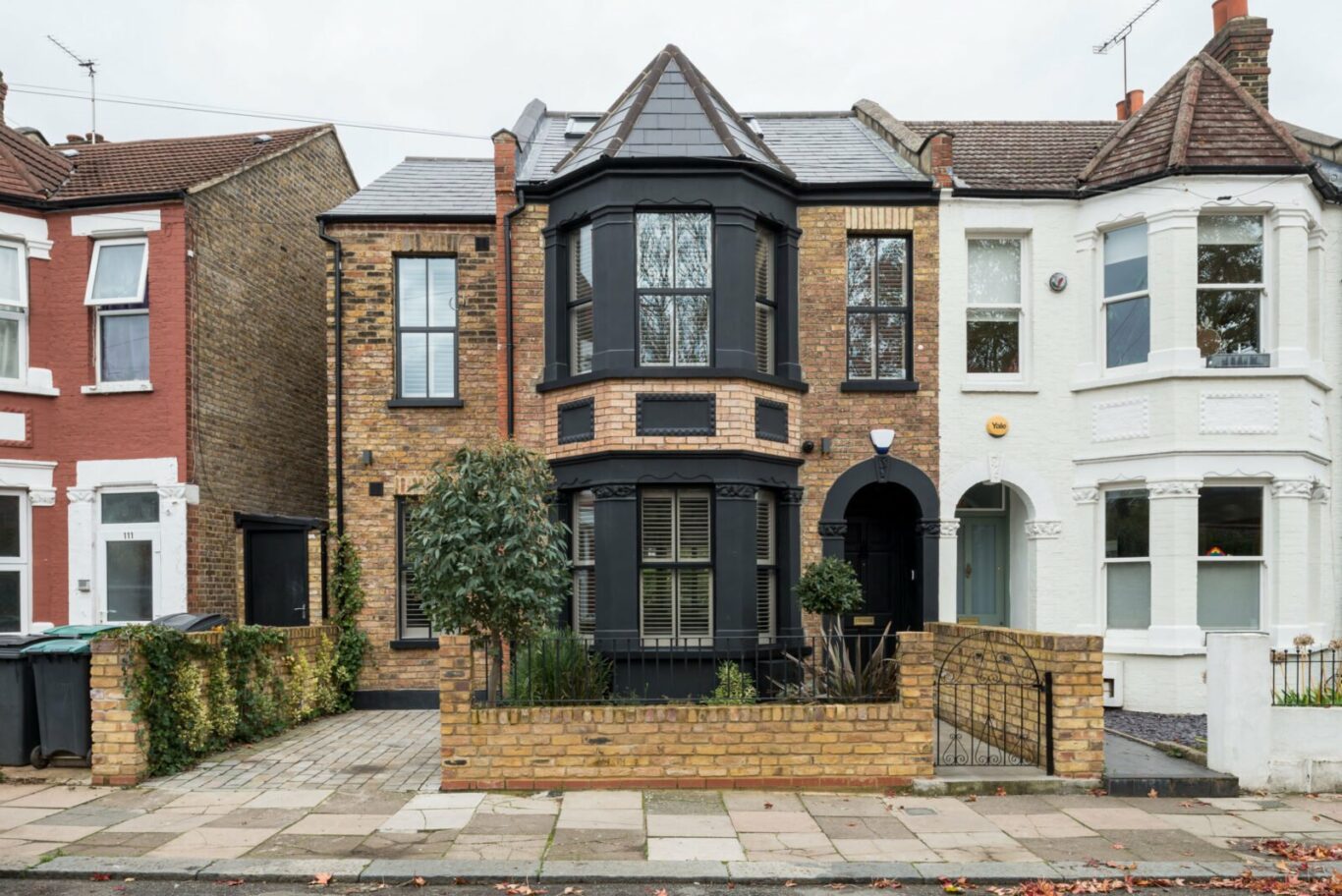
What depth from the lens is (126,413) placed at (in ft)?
39.1

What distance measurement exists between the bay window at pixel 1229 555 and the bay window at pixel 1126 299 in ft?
6.05

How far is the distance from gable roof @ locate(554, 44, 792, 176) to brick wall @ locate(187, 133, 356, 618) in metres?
4.84

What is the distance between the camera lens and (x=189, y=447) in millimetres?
11820

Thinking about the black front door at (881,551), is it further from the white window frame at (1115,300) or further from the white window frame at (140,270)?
the white window frame at (140,270)

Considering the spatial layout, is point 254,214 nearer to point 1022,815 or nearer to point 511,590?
point 511,590

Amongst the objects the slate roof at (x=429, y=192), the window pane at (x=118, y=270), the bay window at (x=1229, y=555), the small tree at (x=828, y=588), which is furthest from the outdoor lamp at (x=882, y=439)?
A: the window pane at (x=118, y=270)

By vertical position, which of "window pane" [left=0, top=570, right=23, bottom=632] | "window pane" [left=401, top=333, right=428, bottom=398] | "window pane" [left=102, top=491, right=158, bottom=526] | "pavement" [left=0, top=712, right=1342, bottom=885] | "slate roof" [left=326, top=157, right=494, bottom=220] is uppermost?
"slate roof" [left=326, top=157, right=494, bottom=220]

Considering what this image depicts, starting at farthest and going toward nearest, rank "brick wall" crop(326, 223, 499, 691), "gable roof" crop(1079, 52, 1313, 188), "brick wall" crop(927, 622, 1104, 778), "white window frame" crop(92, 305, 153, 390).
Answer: "brick wall" crop(326, 223, 499, 691)
"white window frame" crop(92, 305, 153, 390)
"gable roof" crop(1079, 52, 1313, 188)
"brick wall" crop(927, 622, 1104, 778)

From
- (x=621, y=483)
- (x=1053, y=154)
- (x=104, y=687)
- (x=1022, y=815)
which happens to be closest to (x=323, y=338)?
(x=621, y=483)

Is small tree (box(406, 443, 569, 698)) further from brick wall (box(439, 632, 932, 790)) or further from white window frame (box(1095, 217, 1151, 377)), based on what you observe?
white window frame (box(1095, 217, 1151, 377))

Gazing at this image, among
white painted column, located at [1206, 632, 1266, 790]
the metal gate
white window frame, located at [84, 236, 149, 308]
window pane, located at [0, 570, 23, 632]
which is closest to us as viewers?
white painted column, located at [1206, 632, 1266, 790]

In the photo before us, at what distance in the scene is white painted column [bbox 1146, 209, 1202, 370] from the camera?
1112 centimetres

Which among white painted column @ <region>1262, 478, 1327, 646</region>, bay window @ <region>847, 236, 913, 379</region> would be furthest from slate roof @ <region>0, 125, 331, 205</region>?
white painted column @ <region>1262, 478, 1327, 646</region>

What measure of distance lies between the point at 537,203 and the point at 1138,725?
355 inches
